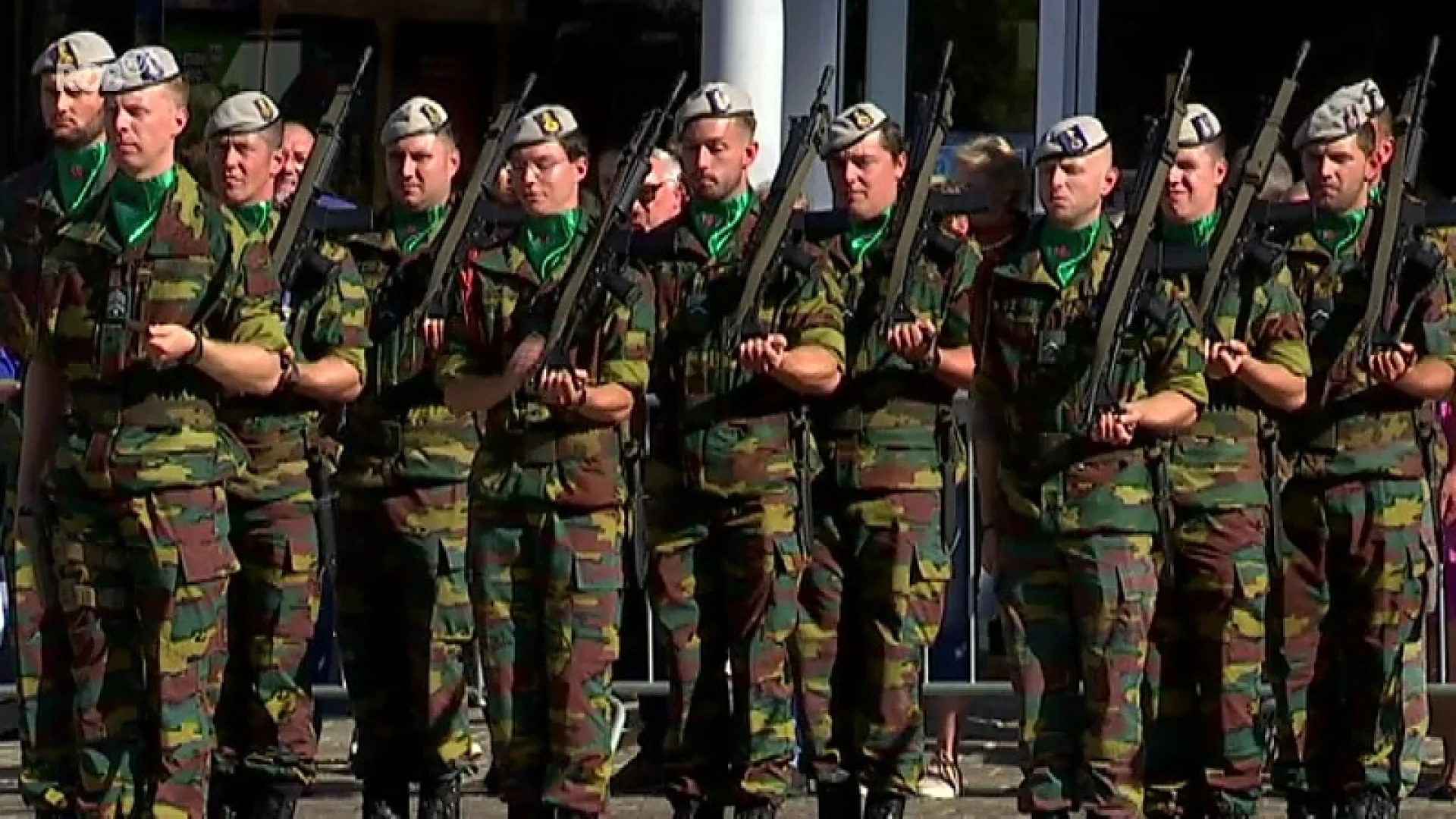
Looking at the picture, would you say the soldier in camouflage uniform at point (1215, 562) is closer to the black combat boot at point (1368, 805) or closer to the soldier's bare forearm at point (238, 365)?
the black combat boot at point (1368, 805)

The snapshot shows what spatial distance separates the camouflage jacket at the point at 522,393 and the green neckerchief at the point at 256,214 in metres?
0.56

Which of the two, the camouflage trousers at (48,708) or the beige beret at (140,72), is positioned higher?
the beige beret at (140,72)

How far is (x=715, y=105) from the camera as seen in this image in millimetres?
9039

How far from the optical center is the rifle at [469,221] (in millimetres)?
9195

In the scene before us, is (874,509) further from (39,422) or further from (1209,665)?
(39,422)

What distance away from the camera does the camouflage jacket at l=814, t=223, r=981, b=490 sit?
919cm

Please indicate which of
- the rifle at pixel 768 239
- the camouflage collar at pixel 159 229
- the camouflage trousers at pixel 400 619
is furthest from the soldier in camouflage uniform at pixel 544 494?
the camouflage collar at pixel 159 229


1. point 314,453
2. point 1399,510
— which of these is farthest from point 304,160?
point 1399,510

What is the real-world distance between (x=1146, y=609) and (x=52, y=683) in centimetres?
261

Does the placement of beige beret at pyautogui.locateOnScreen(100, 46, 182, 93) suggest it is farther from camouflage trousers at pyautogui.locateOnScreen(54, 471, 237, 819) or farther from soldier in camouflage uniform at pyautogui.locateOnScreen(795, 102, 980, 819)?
soldier in camouflage uniform at pyautogui.locateOnScreen(795, 102, 980, 819)

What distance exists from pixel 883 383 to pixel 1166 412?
966mm

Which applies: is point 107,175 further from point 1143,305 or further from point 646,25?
point 646,25

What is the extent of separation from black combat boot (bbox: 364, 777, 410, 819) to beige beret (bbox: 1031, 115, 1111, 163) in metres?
2.35

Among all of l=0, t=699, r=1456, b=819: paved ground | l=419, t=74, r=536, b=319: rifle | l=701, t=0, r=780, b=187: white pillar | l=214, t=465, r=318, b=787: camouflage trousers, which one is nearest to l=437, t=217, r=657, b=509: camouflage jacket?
l=419, t=74, r=536, b=319: rifle
